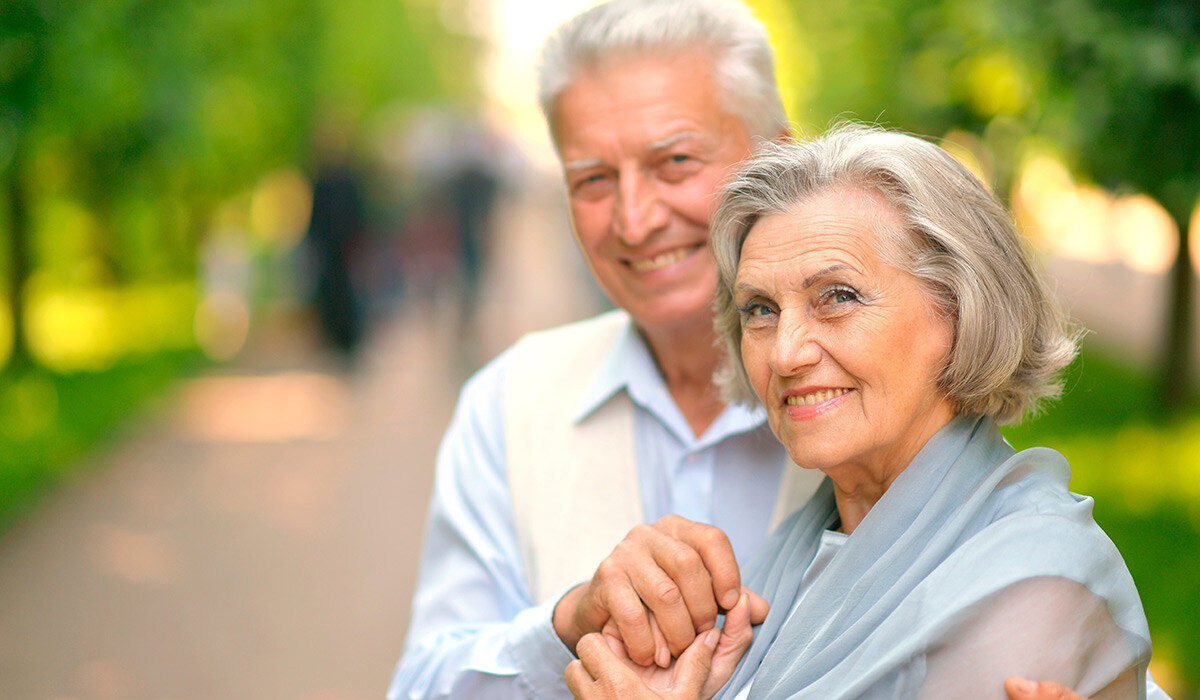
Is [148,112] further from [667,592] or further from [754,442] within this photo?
[667,592]

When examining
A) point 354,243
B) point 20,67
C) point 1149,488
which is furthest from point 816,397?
point 354,243

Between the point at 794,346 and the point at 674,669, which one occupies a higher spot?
the point at 794,346

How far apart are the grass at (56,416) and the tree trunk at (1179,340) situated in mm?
7452

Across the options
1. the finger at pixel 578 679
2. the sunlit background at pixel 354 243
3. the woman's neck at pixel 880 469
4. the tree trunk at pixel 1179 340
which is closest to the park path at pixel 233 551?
the sunlit background at pixel 354 243

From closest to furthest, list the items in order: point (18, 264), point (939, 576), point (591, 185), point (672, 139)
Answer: point (939, 576), point (672, 139), point (591, 185), point (18, 264)

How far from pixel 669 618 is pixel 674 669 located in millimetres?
92

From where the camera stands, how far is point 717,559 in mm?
1905

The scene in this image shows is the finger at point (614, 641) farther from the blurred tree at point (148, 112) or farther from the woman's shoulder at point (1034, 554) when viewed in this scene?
the blurred tree at point (148, 112)

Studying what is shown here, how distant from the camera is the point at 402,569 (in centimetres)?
673

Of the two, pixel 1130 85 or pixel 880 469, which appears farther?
pixel 1130 85

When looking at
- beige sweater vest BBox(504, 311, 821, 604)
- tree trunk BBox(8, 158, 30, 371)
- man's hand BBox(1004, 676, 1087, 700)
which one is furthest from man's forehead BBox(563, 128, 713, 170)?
tree trunk BBox(8, 158, 30, 371)

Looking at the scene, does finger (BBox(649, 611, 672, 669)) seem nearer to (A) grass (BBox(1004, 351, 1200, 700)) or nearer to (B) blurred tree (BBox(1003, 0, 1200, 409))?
(A) grass (BBox(1004, 351, 1200, 700))

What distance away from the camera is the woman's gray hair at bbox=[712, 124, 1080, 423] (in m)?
1.79

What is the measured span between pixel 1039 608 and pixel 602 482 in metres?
1.08
